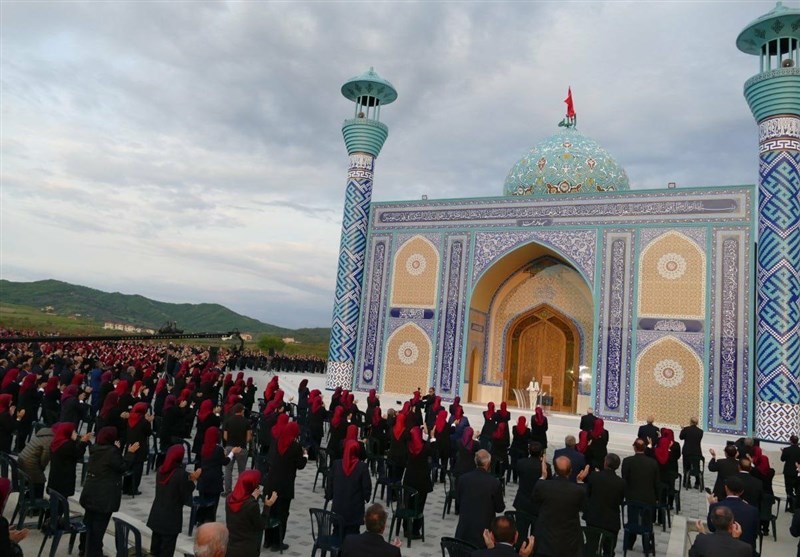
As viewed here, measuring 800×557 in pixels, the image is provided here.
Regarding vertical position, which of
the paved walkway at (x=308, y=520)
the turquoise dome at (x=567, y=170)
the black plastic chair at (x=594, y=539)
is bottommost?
the paved walkway at (x=308, y=520)

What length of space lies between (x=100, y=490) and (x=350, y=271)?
13444 millimetres

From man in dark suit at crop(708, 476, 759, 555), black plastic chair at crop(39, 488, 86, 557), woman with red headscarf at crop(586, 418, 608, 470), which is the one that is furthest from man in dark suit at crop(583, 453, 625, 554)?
black plastic chair at crop(39, 488, 86, 557)

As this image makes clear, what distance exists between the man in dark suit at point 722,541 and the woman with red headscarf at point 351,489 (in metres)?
2.32

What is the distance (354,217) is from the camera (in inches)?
698

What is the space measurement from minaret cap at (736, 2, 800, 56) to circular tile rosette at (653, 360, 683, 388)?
7.47 metres

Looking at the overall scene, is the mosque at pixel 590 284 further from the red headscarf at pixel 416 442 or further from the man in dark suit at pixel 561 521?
the man in dark suit at pixel 561 521

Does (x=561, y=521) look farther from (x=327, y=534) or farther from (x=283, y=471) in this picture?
(x=283, y=471)

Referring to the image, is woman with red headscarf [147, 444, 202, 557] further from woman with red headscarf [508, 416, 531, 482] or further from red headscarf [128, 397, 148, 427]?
woman with red headscarf [508, 416, 531, 482]

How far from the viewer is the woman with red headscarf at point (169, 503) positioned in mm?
3973

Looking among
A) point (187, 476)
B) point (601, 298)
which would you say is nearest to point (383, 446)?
point (187, 476)

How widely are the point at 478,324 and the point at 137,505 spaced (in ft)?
40.4

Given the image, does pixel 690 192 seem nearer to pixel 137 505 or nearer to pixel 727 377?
pixel 727 377

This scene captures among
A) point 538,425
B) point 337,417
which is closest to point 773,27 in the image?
point 538,425

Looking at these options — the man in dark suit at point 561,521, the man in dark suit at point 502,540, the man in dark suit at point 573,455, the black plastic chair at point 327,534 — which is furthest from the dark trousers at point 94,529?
the man in dark suit at point 573,455
